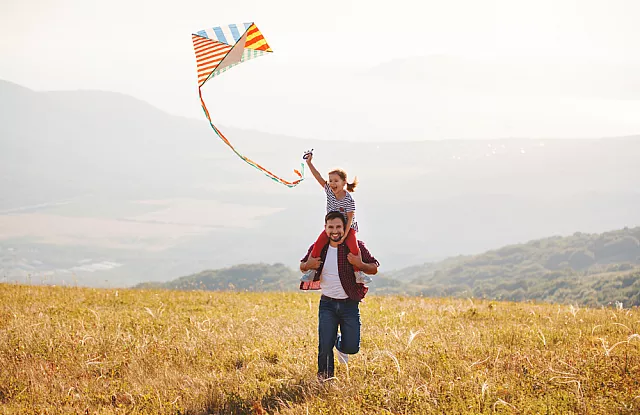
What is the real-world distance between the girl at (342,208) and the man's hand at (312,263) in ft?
0.22

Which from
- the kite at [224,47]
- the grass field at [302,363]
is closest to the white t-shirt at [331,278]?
→ the grass field at [302,363]

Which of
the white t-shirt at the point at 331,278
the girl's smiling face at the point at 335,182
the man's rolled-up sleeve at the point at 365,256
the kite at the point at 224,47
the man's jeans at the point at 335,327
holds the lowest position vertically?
the man's jeans at the point at 335,327

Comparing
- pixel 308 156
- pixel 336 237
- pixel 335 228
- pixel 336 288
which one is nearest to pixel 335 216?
pixel 335 228

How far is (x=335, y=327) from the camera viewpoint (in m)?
8.42

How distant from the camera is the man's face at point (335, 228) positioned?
827 centimetres

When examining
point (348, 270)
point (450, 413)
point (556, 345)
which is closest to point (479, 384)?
point (450, 413)

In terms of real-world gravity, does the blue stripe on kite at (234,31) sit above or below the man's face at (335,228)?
above

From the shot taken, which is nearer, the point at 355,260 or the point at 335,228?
the point at 355,260

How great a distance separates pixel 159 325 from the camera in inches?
494

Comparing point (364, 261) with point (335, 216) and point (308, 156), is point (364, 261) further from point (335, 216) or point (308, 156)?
point (308, 156)

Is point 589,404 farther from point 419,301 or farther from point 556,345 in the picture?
point 419,301

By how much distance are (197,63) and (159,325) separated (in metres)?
5.33

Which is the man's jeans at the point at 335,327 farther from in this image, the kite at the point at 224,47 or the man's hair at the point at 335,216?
the kite at the point at 224,47

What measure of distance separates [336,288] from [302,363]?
1729 mm
